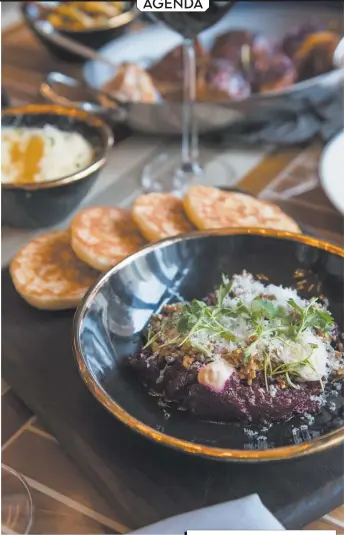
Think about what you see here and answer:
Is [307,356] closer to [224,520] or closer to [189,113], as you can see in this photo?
[224,520]

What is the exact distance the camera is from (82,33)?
1.69 m

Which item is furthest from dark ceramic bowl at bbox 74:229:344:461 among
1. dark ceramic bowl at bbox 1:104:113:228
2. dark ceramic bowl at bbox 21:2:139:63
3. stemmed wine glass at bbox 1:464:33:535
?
dark ceramic bowl at bbox 21:2:139:63

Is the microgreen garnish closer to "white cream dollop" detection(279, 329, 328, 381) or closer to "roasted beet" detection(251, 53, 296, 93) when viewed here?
"white cream dollop" detection(279, 329, 328, 381)

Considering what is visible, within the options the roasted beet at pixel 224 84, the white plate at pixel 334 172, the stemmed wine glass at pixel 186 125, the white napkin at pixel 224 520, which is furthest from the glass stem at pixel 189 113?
the white napkin at pixel 224 520

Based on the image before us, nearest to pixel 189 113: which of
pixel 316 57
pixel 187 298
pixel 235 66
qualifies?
pixel 235 66

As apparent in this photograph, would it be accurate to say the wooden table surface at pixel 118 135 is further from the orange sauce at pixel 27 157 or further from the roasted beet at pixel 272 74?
the orange sauce at pixel 27 157

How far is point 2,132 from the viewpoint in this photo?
1305mm

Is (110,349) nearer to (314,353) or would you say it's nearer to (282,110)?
(314,353)

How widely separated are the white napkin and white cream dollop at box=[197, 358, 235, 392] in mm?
121

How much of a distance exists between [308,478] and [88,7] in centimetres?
134

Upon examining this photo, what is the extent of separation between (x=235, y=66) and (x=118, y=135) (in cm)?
32

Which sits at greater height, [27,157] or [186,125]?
[27,157]

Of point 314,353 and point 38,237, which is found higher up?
point 38,237

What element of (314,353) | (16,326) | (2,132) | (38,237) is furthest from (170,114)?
(314,353)
